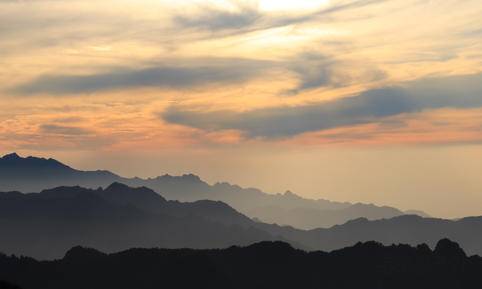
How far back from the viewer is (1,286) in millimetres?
147875
